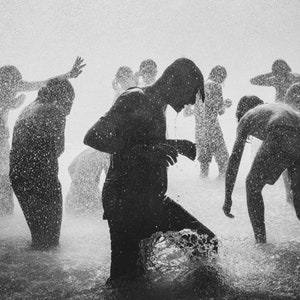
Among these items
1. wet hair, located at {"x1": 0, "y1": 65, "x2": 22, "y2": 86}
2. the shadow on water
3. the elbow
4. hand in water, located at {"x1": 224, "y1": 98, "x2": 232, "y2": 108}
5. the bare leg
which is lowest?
the shadow on water

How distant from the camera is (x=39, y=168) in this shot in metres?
3.53

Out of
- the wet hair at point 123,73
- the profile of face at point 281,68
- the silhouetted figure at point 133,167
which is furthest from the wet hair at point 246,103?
the wet hair at point 123,73

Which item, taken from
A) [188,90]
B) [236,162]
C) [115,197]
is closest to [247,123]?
[236,162]

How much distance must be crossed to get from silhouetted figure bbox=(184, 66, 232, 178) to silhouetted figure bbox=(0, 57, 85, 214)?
Result: 11.6 feet

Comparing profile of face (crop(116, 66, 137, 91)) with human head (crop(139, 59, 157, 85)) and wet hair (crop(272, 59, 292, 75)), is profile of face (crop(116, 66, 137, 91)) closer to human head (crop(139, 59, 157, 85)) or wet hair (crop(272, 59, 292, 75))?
human head (crop(139, 59, 157, 85))

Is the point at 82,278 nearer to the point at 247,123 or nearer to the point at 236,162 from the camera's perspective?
the point at 236,162

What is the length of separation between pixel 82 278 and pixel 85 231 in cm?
191

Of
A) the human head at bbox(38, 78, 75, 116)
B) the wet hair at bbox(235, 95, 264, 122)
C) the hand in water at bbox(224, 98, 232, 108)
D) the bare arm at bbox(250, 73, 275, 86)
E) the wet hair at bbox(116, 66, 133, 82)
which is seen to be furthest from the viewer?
the hand in water at bbox(224, 98, 232, 108)

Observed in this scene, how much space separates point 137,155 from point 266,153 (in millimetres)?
1718

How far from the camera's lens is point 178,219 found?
7.97 ft

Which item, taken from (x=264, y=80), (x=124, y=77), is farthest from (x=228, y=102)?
(x=124, y=77)

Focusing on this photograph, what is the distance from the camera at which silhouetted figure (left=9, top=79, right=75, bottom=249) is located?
3.51 m

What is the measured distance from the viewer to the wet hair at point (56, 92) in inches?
147

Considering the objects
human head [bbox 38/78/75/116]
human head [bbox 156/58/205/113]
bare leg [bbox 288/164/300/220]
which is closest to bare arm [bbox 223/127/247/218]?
bare leg [bbox 288/164/300/220]
